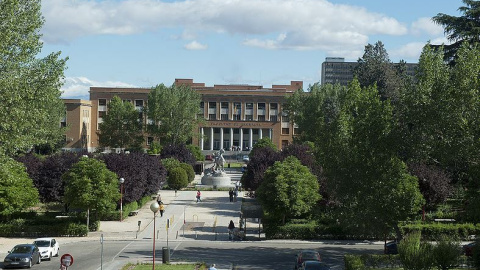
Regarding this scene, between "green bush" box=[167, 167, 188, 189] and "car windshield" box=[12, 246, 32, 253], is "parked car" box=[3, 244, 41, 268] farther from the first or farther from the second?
"green bush" box=[167, 167, 188, 189]

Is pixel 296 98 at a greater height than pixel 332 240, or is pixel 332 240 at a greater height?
pixel 296 98

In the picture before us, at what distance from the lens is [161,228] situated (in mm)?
56906

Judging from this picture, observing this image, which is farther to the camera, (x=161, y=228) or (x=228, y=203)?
(x=228, y=203)

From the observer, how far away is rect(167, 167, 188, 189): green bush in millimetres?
87688

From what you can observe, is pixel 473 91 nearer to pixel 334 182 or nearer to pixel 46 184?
pixel 334 182

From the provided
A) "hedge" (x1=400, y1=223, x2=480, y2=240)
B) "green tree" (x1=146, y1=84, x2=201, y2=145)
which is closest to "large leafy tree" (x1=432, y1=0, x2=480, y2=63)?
"hedge" (x1=400, y1=223, x2=480, y2=240)

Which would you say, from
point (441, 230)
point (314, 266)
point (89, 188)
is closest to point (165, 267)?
point (314, 266)

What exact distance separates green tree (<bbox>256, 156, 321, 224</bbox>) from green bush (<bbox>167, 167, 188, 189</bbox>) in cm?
3514

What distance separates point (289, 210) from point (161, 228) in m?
11.3

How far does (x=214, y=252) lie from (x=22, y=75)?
53.7ft

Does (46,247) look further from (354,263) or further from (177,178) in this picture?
(177,178)

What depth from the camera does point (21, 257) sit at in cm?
3850

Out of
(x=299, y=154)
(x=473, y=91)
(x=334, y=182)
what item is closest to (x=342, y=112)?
(x=334, y=182)

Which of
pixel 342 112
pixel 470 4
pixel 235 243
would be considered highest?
pixel 470 4
